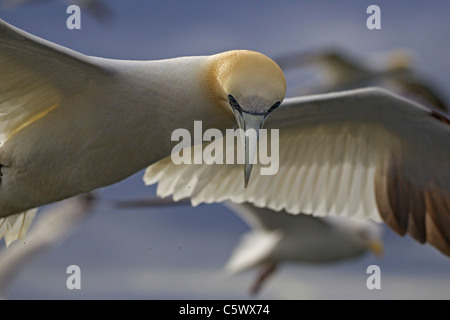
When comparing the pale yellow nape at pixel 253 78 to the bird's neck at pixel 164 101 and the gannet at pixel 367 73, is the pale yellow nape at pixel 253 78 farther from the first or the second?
the gannet at pixel 367 73

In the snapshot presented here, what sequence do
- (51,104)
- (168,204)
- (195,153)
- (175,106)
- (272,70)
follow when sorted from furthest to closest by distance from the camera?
(168,204)
(195,153)
(51,104)
(175,106)
(272,70)

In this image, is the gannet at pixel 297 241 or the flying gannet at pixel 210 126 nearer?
the flying gannet at pixel 210 126

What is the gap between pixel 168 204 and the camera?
7828mm

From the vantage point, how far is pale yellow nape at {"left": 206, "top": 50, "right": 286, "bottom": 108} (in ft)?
11.3

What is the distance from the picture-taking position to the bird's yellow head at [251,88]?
3.44 meters

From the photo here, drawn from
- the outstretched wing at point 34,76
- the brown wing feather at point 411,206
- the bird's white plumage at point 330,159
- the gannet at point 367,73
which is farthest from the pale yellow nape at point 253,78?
the gannet at point 367,73

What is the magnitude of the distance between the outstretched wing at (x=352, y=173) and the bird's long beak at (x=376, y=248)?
539 centimetres

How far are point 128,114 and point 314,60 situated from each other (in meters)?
7.73

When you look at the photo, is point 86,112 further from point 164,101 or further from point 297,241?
point 297,241

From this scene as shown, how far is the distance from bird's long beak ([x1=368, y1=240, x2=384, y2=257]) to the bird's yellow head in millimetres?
7476

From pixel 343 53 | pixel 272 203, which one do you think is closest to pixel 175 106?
pixel 272 203

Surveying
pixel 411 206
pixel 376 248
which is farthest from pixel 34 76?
pixel 376 248

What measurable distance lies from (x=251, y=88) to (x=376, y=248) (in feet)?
25.5

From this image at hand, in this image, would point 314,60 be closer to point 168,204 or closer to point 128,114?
point 168,204
